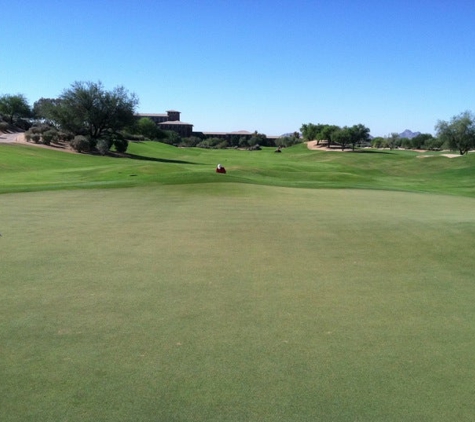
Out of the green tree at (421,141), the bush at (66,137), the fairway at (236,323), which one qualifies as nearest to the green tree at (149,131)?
the bush at (66,137)

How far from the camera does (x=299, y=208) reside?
16.1 metres

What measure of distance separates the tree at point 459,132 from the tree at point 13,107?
3107 inches

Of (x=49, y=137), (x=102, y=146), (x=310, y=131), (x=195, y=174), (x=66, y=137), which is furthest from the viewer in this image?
(x=310, y=131)

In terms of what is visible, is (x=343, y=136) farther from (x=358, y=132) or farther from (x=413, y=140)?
(x=413, y=140)

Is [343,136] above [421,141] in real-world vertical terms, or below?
above

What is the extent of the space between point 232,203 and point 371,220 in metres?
4.86

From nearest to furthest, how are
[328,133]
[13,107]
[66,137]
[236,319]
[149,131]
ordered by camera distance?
[236,319], [66,137], [13,107], [328,133], [149,131]

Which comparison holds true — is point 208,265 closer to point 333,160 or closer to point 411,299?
point 411,299

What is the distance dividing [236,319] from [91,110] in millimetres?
70118

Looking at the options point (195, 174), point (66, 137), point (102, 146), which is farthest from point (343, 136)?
point (195, 174)

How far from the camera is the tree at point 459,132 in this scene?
91.0 meters

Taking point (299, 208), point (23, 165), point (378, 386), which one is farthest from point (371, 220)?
point (23, 165)

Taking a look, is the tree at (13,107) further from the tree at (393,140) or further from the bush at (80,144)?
the tree at (393,140)

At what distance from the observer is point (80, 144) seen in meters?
66.8
